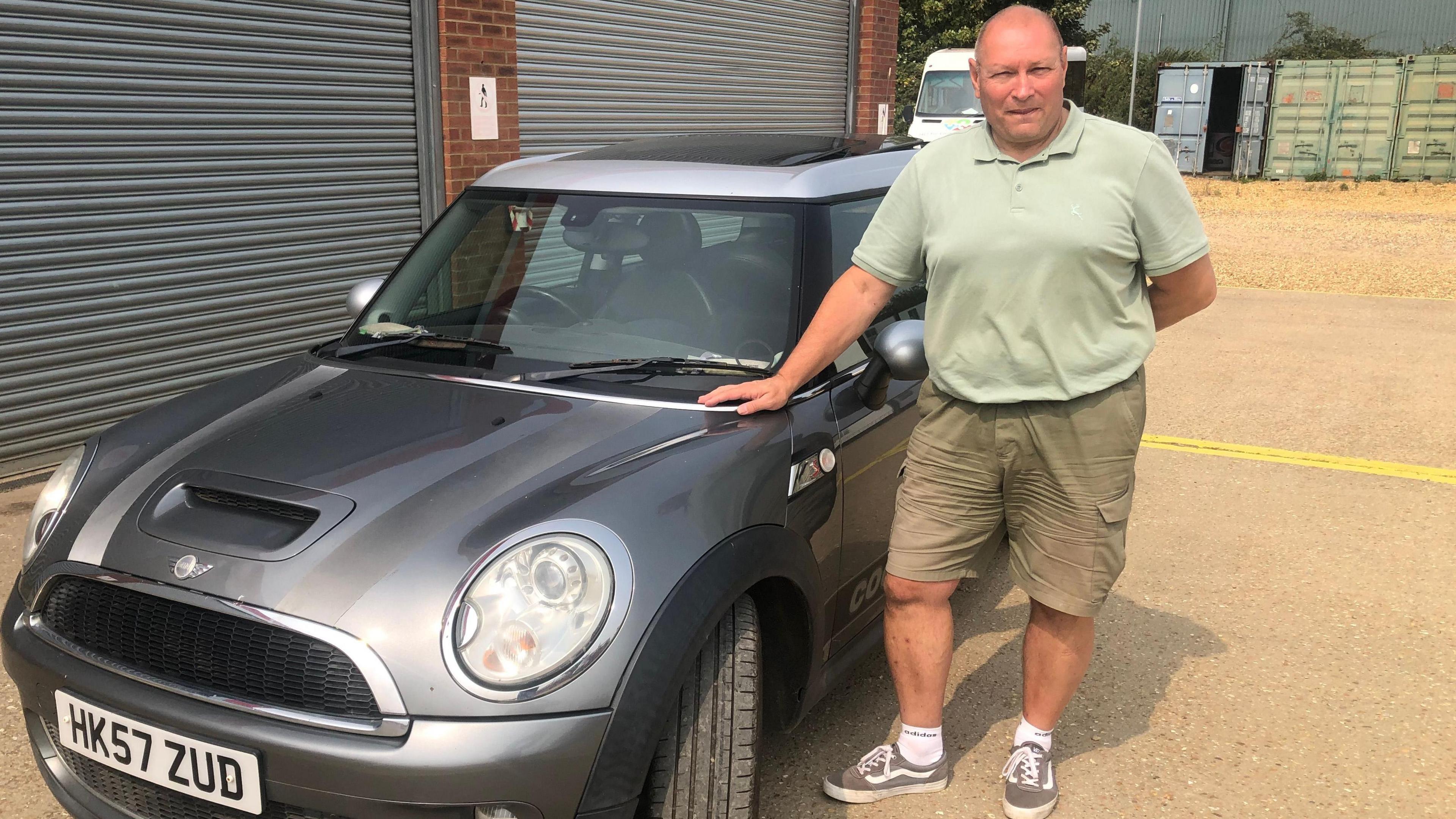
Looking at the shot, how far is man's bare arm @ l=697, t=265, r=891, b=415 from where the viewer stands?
279 cm

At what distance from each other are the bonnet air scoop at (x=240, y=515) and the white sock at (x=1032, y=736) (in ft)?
5.83

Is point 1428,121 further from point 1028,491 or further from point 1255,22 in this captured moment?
point 1028,491

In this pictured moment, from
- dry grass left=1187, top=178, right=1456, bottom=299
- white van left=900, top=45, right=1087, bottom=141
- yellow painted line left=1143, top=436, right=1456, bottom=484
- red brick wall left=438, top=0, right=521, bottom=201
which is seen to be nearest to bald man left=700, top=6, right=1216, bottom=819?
yellow painted line left=1143, top=436, right=1456, bottom=484

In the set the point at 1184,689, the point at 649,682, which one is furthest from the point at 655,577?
the point at 1184,689

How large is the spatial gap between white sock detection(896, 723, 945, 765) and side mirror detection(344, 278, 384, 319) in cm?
206

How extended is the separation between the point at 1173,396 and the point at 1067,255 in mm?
5425

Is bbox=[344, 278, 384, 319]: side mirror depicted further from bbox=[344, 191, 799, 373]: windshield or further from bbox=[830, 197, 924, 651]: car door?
bbox=[830, 197, 924, 651]: car door

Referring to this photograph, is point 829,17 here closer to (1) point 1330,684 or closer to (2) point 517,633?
(1) point 1330,684

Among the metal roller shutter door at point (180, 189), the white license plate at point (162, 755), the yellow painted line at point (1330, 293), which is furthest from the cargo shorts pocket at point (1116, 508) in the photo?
the yellow painted line at point (1330, 293)

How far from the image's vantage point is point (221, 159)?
260 inches

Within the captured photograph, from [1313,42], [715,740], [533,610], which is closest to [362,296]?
[533,610]

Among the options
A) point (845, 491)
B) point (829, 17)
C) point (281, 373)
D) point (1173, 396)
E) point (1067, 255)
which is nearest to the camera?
point (1067, 255)

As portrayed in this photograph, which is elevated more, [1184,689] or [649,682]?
[649,682]

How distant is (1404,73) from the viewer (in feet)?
82.0
